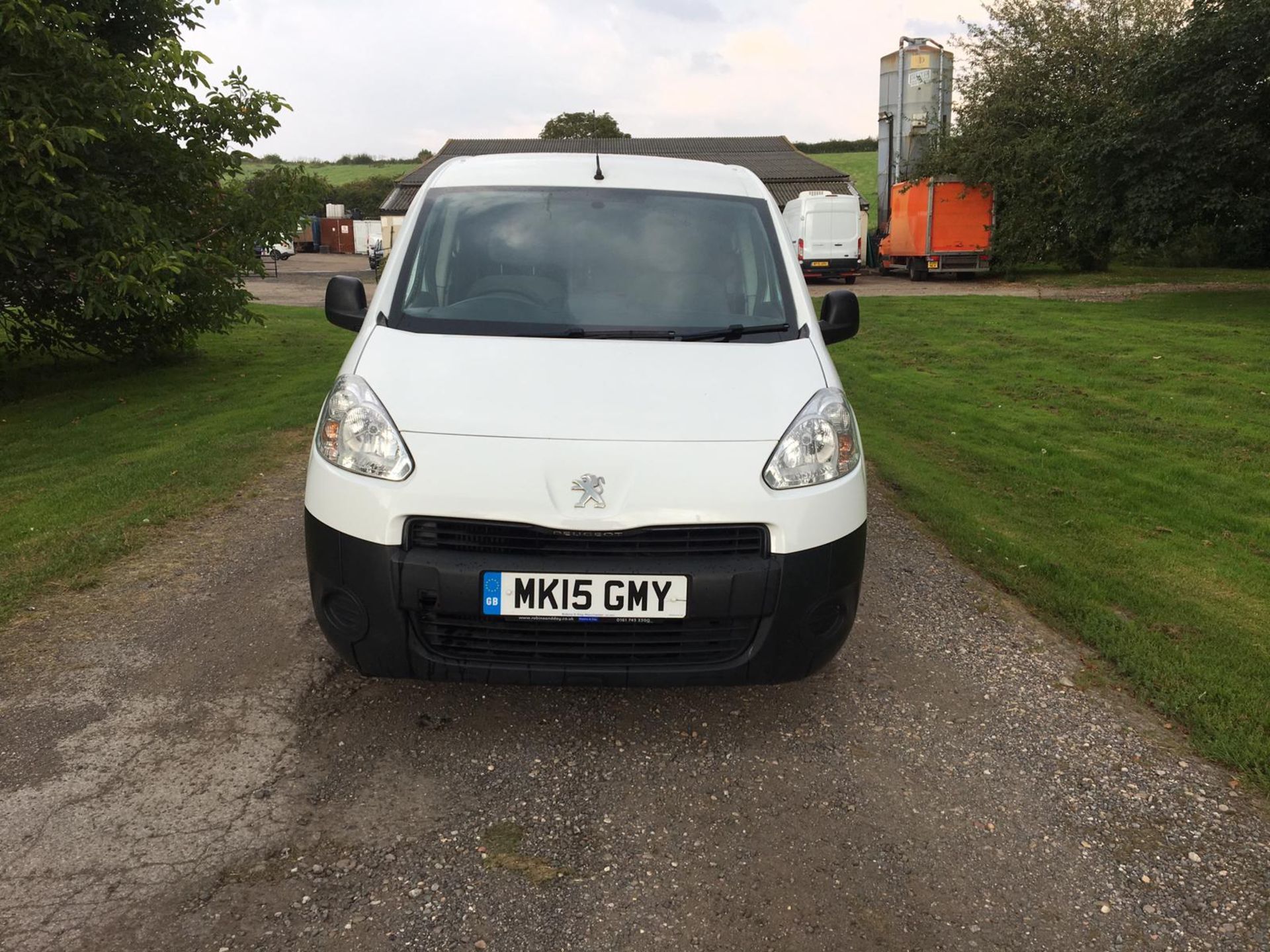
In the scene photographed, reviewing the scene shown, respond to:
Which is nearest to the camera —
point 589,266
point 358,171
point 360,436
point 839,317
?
point 360,436

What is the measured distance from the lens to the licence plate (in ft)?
9.85

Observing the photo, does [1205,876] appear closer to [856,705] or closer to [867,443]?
[856,705]

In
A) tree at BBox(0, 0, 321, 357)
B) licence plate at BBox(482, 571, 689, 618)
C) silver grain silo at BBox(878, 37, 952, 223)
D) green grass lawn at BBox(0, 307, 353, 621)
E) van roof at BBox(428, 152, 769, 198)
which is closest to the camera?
licence plate at BBox(482, 571, 689, 618)

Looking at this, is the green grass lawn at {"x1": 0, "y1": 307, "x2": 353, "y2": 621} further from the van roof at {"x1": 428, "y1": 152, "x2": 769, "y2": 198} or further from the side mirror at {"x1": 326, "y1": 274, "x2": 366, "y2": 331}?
the van roof at {"x1": 428, "y1": 152, "x2": 769, "y2": 198}

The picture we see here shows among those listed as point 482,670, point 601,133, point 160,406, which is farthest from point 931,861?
point 601,133

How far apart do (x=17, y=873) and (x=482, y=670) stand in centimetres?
131

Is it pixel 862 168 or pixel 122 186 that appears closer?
pixel 122 186

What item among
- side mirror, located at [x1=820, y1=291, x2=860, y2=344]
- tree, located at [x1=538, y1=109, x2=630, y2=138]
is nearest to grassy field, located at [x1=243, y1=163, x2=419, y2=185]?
tree, located at [x1=538, y1=109, x2=630, y2=138]

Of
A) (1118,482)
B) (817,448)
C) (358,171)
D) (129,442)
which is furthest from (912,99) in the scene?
(358,171)

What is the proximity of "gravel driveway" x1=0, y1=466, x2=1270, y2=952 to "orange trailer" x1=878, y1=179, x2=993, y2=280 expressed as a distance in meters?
29.0

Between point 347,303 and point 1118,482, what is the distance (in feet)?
18.5

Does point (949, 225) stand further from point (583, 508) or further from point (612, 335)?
point (583, 508)

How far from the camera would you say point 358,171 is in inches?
3656

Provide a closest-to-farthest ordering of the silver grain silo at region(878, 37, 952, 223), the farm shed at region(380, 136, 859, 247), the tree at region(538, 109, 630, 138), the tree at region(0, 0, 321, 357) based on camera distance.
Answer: the tree at region(0, 0, 321, 357) < the silver grain silo at region(878, 37, 952, 223) < the farm shed at region(380, 136, 859, 247) < the tree at region(538, 109, 630, 138)
